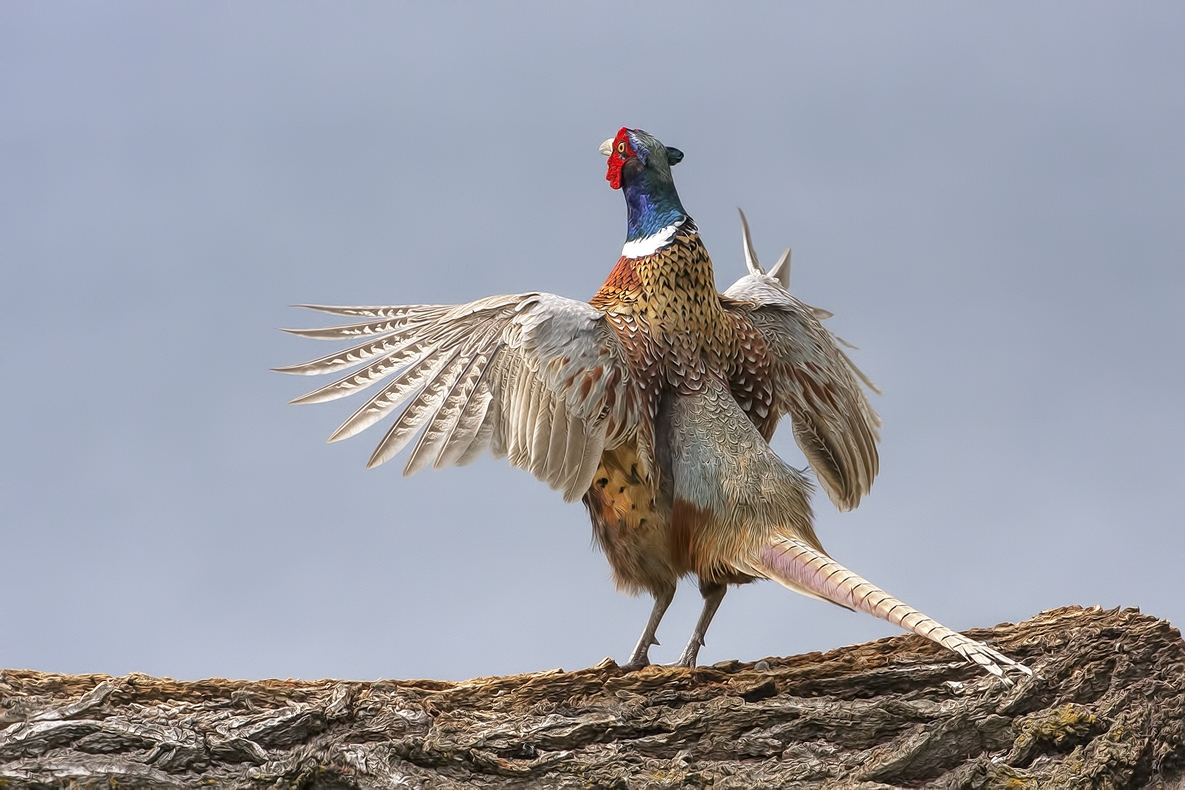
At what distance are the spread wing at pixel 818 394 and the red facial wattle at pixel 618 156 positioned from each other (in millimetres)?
927

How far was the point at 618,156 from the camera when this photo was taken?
279 inches

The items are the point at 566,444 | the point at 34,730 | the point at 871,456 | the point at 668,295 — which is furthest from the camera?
the point at 871,456

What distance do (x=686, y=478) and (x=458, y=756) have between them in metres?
1.70

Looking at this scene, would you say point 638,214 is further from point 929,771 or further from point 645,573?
point 929,771

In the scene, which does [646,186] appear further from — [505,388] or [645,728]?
[645,728]

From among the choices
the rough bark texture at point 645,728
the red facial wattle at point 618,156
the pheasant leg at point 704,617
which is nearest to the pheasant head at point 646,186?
the red facial wattle at point 618,156

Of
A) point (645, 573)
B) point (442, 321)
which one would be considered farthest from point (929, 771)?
point (442, 321)

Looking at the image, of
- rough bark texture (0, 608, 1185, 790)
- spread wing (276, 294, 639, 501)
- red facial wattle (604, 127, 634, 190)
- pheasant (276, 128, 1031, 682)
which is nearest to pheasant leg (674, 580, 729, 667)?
pheasant (276, 128, 1031, 682)

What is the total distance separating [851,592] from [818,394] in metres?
2.05

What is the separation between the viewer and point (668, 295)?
6.66m

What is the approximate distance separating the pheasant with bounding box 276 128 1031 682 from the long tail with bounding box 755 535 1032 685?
0.06 ft

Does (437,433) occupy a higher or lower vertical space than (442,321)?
lower

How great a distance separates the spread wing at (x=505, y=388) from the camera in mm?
6203

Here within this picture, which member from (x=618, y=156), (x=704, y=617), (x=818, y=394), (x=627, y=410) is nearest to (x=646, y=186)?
(x=618, y=156)
